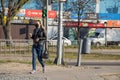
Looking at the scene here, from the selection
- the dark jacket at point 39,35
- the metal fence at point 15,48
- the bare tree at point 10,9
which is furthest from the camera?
the bare tree at point 10,9

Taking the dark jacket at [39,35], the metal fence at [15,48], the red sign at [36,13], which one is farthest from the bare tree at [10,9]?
the red sign at [36,13]

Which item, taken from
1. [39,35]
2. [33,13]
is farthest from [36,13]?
[39,35]

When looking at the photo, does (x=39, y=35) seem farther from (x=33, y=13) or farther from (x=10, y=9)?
(x=33, y=13)

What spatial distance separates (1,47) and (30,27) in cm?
3581

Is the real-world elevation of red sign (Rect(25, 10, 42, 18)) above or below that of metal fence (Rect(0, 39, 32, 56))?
above

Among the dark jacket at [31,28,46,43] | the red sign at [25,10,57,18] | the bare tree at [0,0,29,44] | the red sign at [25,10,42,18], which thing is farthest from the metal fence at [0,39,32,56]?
the red sign at [25,10,42,18]

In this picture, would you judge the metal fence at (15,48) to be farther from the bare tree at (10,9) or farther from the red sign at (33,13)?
the red sign at (33,13)

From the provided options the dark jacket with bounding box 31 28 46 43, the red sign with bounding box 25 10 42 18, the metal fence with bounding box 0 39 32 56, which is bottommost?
the metal fence with bounding box 0 39 32 56

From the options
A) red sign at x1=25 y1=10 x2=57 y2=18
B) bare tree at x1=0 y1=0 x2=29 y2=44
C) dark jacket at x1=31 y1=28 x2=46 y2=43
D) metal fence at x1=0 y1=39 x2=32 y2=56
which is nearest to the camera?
dark jacket at x1=31 y1=28 x2=46 y2=43

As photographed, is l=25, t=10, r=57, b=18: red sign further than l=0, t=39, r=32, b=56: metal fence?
Yes

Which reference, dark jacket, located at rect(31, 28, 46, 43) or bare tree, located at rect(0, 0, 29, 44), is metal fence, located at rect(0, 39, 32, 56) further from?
bare tree, located at rect(0, 0, 29, 44)

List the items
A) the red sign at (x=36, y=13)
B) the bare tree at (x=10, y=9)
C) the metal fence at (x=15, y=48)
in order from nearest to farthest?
the metal fence at (x=15, y=48) → the bare tree at (x=10, y=9) → the red sign at (x=36, y=13)

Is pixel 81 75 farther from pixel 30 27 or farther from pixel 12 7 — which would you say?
pixel 30 27

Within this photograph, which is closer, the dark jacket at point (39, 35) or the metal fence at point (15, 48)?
the dark jacket at point (39, 35)
